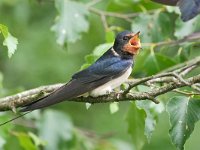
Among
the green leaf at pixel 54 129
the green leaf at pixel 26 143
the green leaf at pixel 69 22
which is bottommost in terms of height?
the green leaf at pixel 26 143

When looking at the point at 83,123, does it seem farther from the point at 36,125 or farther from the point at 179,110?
the point at 179,110

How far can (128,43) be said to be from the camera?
4270 millimetres

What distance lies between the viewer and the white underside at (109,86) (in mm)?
4012

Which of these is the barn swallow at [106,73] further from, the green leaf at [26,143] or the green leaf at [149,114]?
the green leaf at [26,143]

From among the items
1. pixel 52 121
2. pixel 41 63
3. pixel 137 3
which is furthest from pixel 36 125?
pixel 41 63

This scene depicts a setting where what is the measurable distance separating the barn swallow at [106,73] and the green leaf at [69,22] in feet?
2.92

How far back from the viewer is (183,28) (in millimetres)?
5297

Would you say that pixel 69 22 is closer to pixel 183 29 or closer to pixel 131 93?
pixel 183 29

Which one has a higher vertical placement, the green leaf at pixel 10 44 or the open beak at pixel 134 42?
the open beak at pixel 134 42

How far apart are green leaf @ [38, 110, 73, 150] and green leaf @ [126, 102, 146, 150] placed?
1248 mm

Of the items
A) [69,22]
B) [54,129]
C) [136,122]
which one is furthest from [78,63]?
[136,122]

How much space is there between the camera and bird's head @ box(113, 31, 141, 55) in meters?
4.27

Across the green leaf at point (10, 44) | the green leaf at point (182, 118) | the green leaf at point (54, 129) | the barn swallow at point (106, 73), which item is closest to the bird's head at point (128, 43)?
the barn swallow at point (106, 73)

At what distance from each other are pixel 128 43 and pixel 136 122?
0.63 metres
